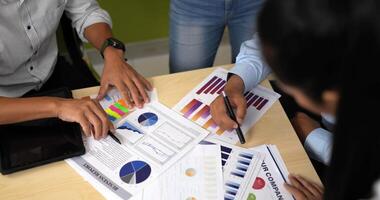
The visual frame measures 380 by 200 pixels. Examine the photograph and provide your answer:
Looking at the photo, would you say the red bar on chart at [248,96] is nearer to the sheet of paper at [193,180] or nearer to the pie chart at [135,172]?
the sheet of paper at [193,180]

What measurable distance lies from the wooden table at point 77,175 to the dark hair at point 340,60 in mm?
396

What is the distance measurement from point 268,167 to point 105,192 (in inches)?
14.8

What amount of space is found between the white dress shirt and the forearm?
0.23m

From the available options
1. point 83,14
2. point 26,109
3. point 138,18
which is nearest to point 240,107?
point 26,109

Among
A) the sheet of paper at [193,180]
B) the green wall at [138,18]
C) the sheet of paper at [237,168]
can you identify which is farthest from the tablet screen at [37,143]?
the green wall at [138,18]

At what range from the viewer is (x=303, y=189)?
893 millimetres

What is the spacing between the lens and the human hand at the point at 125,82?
1110 mm

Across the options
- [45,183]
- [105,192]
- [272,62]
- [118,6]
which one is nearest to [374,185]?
[272,62]

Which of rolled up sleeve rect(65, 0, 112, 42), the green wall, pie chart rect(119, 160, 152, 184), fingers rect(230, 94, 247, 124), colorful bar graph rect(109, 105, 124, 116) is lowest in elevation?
the green wall

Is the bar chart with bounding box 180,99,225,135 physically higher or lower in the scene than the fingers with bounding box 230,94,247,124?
lower

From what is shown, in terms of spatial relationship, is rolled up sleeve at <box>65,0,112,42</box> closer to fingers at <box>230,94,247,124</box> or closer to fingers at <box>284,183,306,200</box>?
fingers at <box>230,94,247,124</box>

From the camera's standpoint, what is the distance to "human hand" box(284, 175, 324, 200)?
34.7 inches

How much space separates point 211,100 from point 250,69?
0.49ft

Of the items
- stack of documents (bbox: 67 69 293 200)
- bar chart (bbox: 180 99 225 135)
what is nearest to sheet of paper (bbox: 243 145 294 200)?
stack of documents (bbox: 67 69 293 200)
